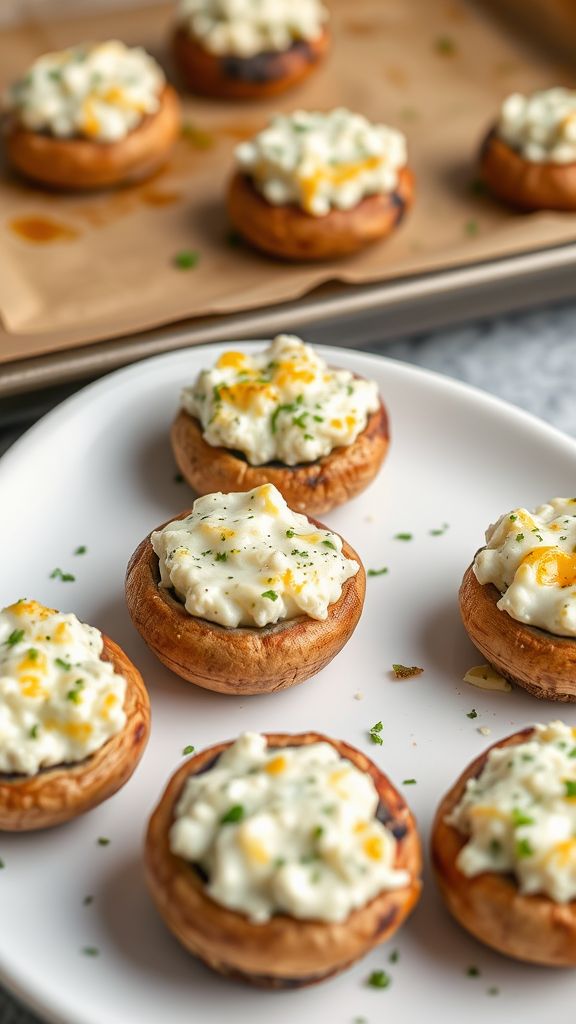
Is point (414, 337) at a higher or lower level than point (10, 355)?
lower

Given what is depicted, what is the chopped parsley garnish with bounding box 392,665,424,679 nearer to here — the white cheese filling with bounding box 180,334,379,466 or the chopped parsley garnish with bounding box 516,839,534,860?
the white cheese filling with bounding box 180,334,379,466

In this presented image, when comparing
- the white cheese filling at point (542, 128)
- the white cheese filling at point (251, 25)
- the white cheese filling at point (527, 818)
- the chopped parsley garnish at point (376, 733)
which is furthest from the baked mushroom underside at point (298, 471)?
the white cheese filling at point (251, 25)

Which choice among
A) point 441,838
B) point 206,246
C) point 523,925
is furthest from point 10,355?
point 523,925

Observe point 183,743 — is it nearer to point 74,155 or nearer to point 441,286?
point 441,286

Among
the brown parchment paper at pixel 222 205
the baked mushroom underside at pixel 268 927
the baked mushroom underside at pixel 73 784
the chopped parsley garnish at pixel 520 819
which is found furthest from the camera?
the brown parchment paper at pixel 222 205

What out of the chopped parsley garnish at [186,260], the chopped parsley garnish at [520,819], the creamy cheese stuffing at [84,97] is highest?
the creamy cheese stuffing at [84,97]

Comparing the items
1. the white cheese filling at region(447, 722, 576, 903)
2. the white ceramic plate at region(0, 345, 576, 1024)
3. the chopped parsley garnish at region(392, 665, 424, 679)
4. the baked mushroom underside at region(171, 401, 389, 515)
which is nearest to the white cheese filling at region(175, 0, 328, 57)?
the white ceramic plate at region(0, 345, 576, 1024)

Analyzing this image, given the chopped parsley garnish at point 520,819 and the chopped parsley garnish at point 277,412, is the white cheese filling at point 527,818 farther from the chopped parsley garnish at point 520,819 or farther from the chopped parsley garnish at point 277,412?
the chopped parsley garnish at point 277,412
